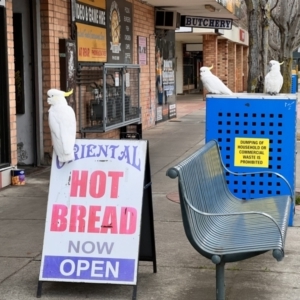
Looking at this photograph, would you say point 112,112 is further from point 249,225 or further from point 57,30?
point 249,225

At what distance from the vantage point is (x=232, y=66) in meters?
36.0

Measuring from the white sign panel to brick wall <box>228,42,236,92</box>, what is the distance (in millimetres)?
30895

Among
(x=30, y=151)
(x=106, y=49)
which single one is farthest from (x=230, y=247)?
(x=106, y=49)

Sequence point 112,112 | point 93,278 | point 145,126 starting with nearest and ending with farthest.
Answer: point 93,278, point 112,112, point 145,126

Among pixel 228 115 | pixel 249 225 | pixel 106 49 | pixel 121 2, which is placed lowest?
pixel 249 225

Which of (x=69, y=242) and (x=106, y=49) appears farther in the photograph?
(x=106, y=49)

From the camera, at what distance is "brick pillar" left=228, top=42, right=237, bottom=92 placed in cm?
3553

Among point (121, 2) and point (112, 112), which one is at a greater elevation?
point (121, 2)

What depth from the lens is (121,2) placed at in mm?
14391

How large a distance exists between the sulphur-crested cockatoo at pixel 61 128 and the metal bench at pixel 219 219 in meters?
0.84

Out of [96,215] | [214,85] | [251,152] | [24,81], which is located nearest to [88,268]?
[96,215]

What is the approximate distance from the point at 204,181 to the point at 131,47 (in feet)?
34.2

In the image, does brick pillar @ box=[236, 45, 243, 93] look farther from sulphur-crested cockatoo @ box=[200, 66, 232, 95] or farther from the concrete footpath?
the concrete footpath

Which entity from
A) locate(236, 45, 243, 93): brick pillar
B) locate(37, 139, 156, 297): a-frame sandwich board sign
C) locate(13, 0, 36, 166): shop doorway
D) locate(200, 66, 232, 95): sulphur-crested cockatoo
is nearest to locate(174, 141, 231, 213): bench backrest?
locate(37, 139, 156, 297): a-frame sandwich board sign
